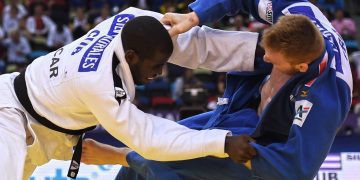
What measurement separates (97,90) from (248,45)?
99cm

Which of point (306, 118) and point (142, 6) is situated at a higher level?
point (306, 118)

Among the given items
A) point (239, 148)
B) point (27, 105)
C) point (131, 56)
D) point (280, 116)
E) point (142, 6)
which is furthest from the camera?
point (142, 6)

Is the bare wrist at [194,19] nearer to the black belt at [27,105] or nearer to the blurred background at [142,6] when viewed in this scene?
the black belt at [27,105]

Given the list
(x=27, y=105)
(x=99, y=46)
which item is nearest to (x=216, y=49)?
(x=99, y=46)

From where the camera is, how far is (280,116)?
356 centimetres

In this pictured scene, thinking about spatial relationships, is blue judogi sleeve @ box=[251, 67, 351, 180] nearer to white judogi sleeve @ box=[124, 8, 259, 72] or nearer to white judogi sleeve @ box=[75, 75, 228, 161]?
white judogi sleeve @ box=[75, 75, 228, 161]

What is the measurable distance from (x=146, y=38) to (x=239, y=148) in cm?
71

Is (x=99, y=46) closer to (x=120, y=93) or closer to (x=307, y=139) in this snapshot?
(x=120, y=93)

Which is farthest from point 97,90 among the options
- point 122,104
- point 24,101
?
point 24,101

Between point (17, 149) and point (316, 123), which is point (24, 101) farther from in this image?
point (316, 123)

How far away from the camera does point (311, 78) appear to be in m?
3.43

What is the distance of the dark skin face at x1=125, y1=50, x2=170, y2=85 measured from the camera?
345 centimetres

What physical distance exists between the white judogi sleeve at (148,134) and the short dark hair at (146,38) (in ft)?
0.79

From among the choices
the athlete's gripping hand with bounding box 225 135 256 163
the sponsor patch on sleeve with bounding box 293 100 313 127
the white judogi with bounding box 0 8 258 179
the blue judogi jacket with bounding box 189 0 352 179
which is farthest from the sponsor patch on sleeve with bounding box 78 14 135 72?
the sponsor patch on sleeve with bounding box 293 100 313 127
